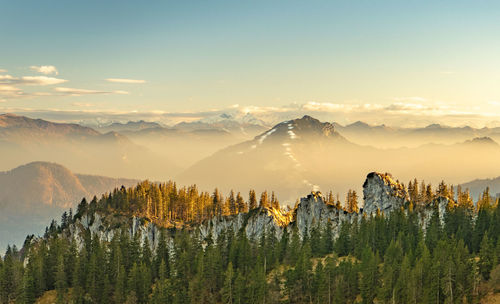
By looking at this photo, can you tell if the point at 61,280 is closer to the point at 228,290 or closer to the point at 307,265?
the point at 228,290

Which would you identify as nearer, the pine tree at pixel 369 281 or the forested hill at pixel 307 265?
the forested hill at pixel 307 265

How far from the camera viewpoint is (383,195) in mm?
190000

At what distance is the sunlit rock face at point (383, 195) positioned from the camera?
18750 centimetres

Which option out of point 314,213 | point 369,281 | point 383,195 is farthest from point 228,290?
point 383,195

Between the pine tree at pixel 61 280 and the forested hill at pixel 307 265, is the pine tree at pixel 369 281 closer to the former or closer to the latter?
the forested hill at pixel 307 265

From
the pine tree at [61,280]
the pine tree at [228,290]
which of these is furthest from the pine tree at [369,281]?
the pine tree at [61,280]

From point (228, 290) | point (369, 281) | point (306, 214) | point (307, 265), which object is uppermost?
point (306, 214)

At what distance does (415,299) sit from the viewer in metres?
108

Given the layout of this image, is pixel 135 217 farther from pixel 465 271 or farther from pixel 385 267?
pixel 465 271

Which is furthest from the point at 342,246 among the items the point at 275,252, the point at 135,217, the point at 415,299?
the point at 135,217

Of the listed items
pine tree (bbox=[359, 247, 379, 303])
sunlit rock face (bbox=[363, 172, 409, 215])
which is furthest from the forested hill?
sunlit rock face (bbox=[363, 172, 409, 215])

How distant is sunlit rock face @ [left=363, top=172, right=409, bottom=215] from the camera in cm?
18750

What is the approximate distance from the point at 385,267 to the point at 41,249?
120134 millimetres

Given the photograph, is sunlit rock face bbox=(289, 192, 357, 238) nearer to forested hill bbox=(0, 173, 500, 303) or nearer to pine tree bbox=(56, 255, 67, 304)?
forested hill bbox=(0, 173, 500, 303)
